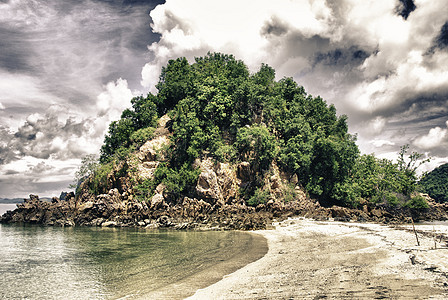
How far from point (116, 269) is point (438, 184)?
376ft

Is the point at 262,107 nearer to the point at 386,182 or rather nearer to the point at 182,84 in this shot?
the point at 182,84

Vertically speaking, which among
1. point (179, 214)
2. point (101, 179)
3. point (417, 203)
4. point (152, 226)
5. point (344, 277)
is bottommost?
point (417, 203)

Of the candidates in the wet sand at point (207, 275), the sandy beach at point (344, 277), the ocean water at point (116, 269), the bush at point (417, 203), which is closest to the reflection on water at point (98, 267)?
the ocean water at point (116, 269)

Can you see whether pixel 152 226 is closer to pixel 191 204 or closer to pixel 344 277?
pixel 191 204

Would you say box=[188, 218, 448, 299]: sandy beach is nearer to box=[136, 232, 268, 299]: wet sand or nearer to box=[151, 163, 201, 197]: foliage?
box=[136, 232, 268, 299]: wet sand

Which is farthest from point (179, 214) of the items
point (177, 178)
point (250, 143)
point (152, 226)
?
point (250, 143)

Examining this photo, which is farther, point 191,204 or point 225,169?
point 225,169

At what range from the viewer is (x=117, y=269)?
1388 centimetres

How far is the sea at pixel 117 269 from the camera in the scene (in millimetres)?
10359

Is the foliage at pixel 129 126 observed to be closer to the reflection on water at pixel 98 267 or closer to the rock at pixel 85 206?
the rock at pixel 85 206

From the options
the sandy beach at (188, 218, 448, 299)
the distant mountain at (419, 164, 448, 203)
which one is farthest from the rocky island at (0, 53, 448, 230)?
the distant mountain at (419, 164, 448, 203)

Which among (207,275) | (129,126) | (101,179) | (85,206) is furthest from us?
(129,126)

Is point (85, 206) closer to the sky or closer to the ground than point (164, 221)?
closer to the sky

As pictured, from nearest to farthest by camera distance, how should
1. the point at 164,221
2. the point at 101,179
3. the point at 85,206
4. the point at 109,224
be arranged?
the point at 164,221
the point at 109,224
the point at 85,206
the point at 101,179
